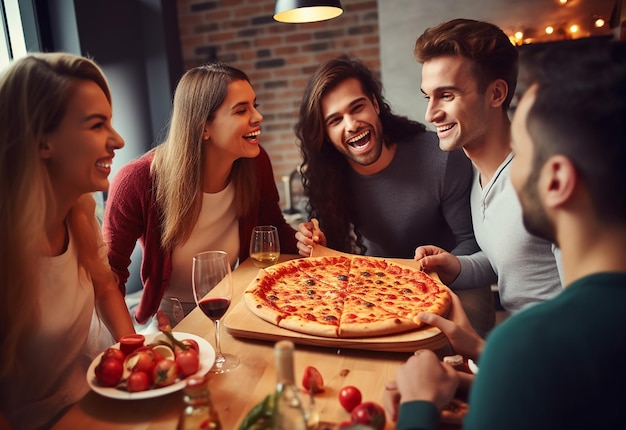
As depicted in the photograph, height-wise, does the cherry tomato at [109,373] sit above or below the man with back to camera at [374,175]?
below

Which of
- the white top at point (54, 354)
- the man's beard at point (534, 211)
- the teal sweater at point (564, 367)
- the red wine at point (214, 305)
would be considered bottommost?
the white top at point (54, 354)

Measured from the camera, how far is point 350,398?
1104 millimetres

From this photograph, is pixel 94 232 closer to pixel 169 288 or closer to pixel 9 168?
pixel 9 168

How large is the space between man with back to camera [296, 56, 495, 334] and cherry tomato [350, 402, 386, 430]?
1.41 meters

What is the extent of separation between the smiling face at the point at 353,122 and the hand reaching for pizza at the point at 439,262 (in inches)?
25.7

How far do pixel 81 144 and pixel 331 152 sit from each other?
1409mm

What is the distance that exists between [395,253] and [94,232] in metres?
1.48

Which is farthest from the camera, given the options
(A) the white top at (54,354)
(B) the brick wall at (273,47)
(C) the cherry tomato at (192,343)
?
(B) the brick wall at (273,47)

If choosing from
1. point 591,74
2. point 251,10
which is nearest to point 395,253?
point 591,74

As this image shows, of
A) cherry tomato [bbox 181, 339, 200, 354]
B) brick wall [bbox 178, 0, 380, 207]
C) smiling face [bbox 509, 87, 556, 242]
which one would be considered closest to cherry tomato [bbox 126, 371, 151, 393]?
cherry tomato [bbox 181, 339, 200, 354]

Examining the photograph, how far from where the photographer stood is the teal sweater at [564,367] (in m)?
0.72

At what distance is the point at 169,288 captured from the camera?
2.39 metres

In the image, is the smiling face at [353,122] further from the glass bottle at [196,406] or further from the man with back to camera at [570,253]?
the glass bottle at [196,406]

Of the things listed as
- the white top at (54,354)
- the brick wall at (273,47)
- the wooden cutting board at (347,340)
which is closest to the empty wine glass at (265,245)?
the wooden cutting board at (347,340)
